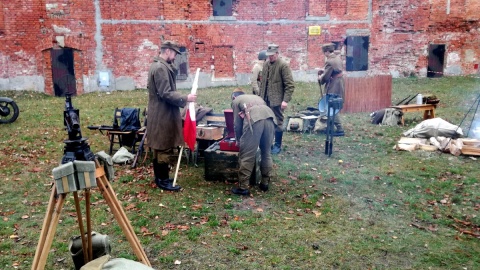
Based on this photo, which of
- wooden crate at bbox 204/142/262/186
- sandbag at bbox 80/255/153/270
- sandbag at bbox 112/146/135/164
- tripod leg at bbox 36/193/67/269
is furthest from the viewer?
sandbag at bbox 112/146/135/164

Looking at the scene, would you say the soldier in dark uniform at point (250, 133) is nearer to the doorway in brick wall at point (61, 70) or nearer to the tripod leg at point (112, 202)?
the tripod leg at point (112, 202)

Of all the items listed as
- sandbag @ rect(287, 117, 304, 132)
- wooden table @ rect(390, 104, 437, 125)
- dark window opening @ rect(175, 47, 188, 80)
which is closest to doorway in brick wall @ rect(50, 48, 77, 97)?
dark window opening @ rect(175, 47, 188, 80)

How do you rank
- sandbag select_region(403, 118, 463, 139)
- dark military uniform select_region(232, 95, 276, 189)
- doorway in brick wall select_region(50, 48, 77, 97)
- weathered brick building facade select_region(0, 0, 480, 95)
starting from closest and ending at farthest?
dark military uniform select_region(232, 95, 276, 189) < sandbag select_region(403, 118, 463, 139) < weathered brick building facade select_region(0, 0, 480, 95) < doorway in brick wall select_region(50, 48, 77, 97)

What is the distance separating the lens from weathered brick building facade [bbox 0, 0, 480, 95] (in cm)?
1719

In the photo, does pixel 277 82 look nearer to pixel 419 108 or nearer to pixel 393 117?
pixel 393 117

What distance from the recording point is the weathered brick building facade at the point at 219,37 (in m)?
17.2

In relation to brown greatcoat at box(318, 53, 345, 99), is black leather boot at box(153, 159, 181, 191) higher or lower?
lower

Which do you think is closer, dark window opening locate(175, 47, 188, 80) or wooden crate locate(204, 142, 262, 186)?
wooden crate locate(204, 142, 262, 186)

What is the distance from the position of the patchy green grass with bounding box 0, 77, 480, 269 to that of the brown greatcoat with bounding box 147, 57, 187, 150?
0.85m

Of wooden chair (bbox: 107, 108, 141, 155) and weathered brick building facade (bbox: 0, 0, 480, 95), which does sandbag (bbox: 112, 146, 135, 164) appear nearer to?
wooden chair (bbox: 107, 108, 141, 155)

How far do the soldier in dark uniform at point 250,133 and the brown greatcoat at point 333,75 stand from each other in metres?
4.25

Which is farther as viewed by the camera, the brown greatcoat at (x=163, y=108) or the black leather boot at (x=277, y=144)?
the black leather boot at (x=277, y=144)

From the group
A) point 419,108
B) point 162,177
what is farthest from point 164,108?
point 419,108

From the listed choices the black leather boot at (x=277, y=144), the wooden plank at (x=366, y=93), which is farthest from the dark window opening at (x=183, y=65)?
the black leather boot at (x=277, y=144)
